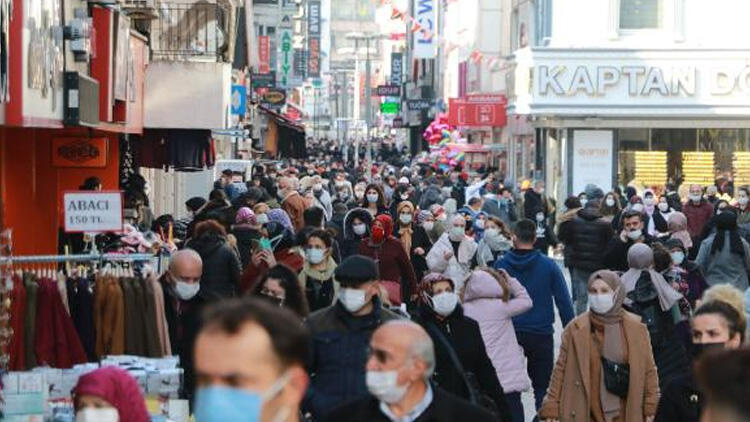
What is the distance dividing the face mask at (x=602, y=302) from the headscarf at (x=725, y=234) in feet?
23.9

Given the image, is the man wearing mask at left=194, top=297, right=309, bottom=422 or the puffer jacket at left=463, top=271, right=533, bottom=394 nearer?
the man wearing mask at left=194, top=297, right=309, bottom=422

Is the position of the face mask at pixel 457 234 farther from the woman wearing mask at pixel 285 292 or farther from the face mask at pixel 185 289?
the woman wearing mask at pixel 285 292

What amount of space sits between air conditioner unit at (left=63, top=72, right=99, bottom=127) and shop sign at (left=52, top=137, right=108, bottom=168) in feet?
14.8

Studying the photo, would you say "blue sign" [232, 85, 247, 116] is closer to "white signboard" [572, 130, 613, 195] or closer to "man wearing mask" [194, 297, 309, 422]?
"white signboard" [572, 130, 613, 195]

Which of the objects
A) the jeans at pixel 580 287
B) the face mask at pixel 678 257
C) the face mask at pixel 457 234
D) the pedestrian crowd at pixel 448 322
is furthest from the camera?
the face mask at pixel 457 234

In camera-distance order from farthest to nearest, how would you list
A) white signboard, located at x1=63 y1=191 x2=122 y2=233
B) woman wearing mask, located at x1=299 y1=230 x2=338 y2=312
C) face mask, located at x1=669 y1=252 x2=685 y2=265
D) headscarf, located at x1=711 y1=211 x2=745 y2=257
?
headscarf, located at x1=711 y1=211 x2=745 y2=257, face mask, located at x1=669 y1=252 x2=685 y2=265, woman wearing mask, located at x1=299 y1=230 x2=338 y2=312, white signboard, located at x1=63 y1=191 x2=122 y2=233

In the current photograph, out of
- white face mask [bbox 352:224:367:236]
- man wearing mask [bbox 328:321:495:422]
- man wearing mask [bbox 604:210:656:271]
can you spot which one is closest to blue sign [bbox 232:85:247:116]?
white face mask [bbox 352:224:367:236]

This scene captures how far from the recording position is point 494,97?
185ft

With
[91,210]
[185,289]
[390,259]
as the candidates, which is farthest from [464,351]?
[390,259]

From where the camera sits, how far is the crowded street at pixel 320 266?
270 inches

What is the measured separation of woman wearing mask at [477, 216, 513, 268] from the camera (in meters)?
21.0

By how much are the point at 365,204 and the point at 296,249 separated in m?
9.04

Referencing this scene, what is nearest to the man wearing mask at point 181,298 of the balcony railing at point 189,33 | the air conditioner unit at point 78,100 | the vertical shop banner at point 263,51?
the air conditioner unit at point 78,100

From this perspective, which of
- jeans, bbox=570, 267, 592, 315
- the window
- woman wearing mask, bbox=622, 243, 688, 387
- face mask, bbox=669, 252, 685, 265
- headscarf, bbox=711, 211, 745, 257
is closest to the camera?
woman wearing mask, bbox=622, 243, 688, 387
